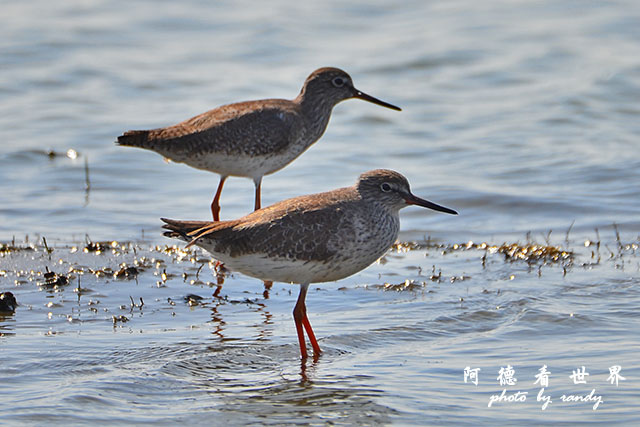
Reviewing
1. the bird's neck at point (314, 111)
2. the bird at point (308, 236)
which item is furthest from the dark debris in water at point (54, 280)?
the bird's neck at point (314, 111)

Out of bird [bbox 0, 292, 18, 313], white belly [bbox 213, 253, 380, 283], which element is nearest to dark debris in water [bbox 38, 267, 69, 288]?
bird [bbox 0, 292, 18, 313]

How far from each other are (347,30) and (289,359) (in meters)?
13.9

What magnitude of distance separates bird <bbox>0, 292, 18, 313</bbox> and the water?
234 millimetres

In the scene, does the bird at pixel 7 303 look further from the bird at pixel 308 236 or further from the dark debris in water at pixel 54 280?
the bird at pixel 308 236

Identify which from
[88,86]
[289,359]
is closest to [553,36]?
[88,86]

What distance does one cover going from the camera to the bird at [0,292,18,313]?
833 centimetres

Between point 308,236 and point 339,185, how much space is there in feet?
20.0

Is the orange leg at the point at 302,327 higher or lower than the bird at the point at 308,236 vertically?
lower

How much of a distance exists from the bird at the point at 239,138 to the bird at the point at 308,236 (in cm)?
303

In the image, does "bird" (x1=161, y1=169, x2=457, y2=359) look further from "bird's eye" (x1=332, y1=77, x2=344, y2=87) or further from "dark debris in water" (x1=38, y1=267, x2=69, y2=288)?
"bird's eye" (x1=332, y1=77, x2=344, y2=87)

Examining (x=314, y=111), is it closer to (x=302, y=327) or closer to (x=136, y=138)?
(x=136, y=138)

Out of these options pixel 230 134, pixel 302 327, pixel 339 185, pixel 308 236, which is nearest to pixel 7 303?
pixel 302 327

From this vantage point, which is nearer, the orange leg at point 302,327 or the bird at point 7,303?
the orange leg at point 302,327

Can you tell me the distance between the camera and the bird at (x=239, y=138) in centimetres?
1088
